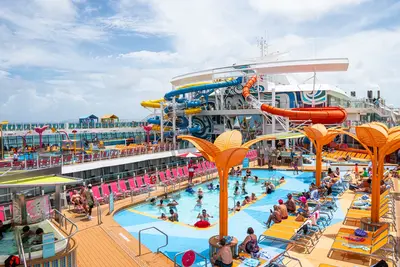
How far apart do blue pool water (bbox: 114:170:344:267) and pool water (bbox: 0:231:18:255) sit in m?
3.54

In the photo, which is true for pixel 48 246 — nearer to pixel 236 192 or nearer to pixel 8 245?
pixel 8 245

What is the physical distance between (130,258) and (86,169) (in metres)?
8.80

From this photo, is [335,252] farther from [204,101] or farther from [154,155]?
[204,101]

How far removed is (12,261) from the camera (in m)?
4.98

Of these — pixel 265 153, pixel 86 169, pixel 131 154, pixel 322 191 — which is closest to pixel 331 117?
pixel 265 153

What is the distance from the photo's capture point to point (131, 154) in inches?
701

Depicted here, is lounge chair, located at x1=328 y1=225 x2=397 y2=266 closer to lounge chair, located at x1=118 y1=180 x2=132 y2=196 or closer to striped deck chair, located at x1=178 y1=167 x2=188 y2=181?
lounge chair, located at x1=118 y1=180 x2=132 y2=196

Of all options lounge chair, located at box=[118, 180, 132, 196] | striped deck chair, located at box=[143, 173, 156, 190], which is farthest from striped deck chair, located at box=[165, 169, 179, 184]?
lounge chair, located at box=[118, 180, 132, 196]

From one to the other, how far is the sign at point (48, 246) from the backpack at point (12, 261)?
400 millimetres

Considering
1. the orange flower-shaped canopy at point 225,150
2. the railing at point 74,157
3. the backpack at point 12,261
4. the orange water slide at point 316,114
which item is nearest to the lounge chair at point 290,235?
the orange flower-shaped canopy at point 225,150

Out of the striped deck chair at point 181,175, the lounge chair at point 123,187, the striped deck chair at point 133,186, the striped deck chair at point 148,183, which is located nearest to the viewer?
the lounge chair at point 123,187

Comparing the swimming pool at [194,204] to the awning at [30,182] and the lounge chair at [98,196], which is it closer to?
the lounge chair at [98,196]

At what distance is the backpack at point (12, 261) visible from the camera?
4.96 metres

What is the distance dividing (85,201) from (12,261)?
17.8 ft
